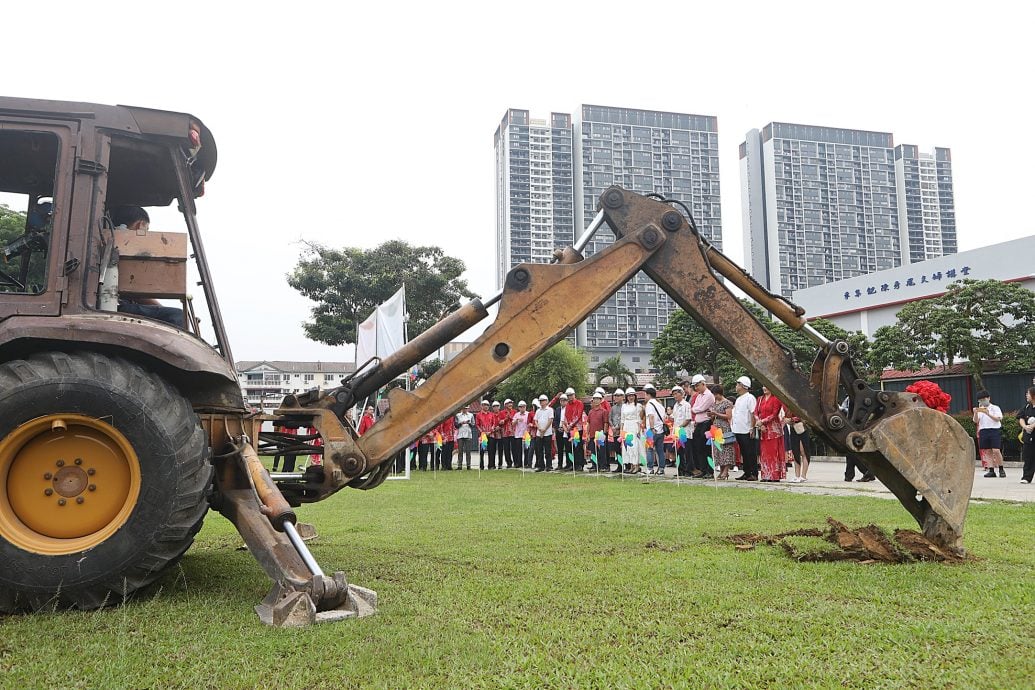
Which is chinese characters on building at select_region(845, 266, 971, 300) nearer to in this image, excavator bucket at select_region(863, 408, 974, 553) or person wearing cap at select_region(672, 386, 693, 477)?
person wearing cap at select_region(672, 386, 693, 477)

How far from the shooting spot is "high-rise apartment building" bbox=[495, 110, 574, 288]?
75750mm

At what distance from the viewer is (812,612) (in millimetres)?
3773

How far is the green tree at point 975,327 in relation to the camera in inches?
993

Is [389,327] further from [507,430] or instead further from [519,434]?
[507,430]

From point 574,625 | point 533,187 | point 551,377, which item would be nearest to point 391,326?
point 574,625

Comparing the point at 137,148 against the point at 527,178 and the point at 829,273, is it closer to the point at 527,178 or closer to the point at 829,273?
the point at 527,178

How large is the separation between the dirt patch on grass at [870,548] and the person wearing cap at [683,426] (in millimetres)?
9810

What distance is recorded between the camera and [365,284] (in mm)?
36438

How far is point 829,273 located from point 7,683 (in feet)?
282

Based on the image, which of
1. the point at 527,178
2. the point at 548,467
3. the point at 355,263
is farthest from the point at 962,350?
the point at 527,178

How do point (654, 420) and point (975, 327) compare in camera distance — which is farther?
point (975, 327)

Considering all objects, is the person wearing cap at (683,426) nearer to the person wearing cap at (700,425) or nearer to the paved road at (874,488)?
the person wearing cap at (700,425)

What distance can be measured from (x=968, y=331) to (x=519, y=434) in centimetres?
1637

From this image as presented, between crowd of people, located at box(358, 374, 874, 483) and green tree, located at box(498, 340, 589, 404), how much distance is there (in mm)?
24037
